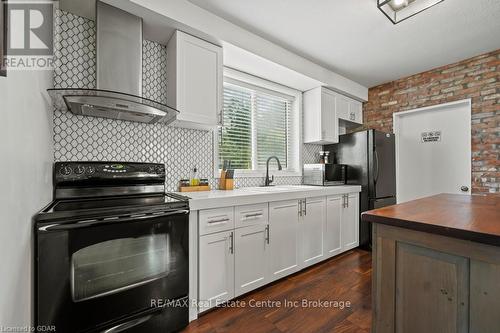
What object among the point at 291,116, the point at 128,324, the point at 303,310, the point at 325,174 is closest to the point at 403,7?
the point at 291,116

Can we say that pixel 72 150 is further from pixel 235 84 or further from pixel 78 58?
pixel 235 84

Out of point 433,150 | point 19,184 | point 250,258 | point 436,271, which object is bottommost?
point 250,258

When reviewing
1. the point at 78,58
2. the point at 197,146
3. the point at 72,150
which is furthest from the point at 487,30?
the point at 72,150

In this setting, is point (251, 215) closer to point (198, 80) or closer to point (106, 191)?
point (106, 191)

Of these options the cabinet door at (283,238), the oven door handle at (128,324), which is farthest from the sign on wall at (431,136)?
the oven door handle at (128,324)

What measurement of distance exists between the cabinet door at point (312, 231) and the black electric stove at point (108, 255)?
4.46 ft

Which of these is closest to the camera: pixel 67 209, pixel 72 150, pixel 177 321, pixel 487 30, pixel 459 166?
pixel 67 209

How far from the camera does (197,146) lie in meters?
2.36

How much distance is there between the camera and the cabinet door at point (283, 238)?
2.13m

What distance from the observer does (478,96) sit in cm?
288

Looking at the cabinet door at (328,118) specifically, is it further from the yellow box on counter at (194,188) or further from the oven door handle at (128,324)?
the oven door handle at (128,324)

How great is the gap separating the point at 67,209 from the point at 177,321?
102 cm

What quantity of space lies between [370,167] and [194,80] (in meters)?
2.59

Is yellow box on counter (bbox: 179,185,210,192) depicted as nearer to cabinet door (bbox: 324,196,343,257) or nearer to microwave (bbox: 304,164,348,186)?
cabinet door (bbox: 324,196,343,257)
